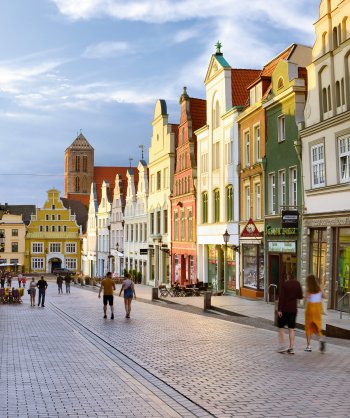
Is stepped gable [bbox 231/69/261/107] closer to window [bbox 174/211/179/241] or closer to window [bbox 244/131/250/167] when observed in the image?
window [bbox 244/131/250/167]

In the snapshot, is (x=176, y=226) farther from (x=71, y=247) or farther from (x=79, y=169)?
(x=79, y=169)

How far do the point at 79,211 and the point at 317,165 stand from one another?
9331 centimetres

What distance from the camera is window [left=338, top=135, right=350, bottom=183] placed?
2564cm

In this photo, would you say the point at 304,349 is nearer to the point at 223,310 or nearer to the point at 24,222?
the point at 223,310

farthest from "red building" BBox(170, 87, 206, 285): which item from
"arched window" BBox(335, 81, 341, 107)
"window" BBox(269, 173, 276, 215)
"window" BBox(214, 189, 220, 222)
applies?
"arched window" BBox(335, 81, 341, 107)

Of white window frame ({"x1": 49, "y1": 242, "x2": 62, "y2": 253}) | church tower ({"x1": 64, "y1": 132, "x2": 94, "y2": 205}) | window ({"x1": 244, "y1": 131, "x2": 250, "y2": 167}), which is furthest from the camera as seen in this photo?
church tower ({"x1": 64, "y1": 132, "x2": 94, "y2": 205})

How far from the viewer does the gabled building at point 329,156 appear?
25.8 m

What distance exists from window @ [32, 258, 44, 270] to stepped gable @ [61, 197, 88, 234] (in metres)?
9.93

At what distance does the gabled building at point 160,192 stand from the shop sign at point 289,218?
27.5 meters

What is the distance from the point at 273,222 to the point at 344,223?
764 cm

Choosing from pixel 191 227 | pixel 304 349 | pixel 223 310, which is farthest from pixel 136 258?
pixel 304 349

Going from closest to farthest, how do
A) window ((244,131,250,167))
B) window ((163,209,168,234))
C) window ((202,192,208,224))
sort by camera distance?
window ((244,131,250,167)) → window ((202,192,208,224)) → window ((163,209,168,234))

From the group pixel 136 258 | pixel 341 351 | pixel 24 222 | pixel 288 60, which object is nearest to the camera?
pixel 341 351

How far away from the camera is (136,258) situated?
Result: 69.1 metres
